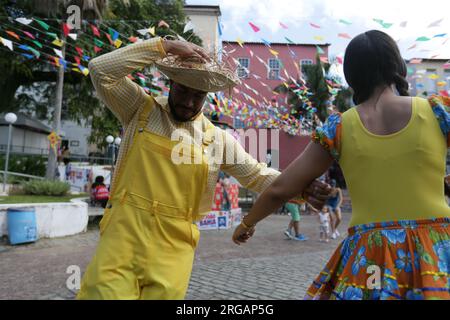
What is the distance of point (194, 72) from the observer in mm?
2162

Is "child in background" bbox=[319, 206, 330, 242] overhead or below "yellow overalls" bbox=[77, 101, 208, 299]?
below

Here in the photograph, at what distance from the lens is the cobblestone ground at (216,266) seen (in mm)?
4682

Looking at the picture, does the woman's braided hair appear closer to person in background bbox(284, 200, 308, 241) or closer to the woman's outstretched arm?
the woman's outstretched arm

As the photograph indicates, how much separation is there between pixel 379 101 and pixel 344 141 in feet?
0.79

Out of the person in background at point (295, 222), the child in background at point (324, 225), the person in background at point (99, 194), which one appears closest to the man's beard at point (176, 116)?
the person in background at point (295, 222)

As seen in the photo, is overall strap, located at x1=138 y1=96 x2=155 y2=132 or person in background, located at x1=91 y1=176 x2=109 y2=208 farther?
person in background, located at x1=91 y1=176 x2=109 y2=208

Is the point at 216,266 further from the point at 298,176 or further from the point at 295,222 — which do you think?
the point at 298,176

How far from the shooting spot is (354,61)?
5.73 ft

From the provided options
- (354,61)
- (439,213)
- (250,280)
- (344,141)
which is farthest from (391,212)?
(250,280)

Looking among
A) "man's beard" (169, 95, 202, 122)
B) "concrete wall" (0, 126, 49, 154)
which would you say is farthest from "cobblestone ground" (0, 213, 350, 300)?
"concrete wall" (0, 126, 49, 154)

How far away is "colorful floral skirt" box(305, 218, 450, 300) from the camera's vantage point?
1.44 metres

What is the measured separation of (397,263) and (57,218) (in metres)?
8.39

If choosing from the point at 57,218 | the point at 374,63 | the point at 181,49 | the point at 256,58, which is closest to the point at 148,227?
the point at 181,49

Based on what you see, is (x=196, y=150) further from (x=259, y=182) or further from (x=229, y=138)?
(x=259, y=182)
